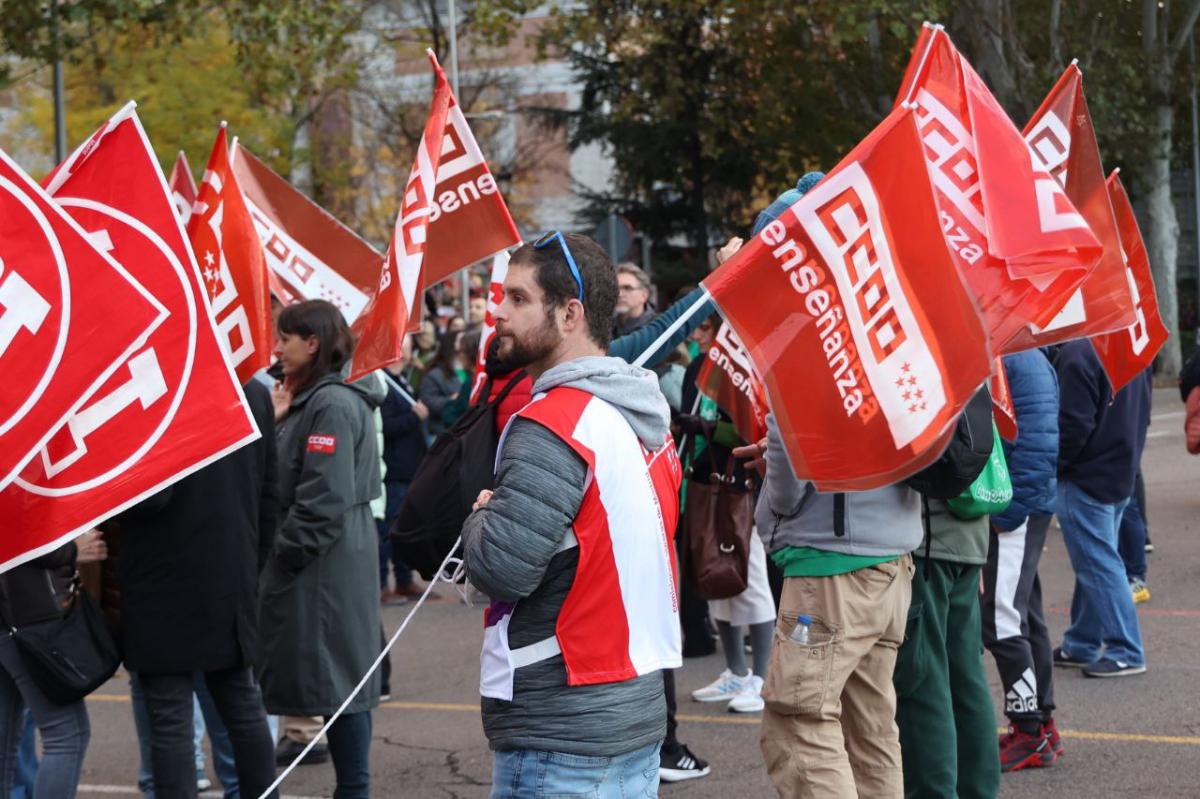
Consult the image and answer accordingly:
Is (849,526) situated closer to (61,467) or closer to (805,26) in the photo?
(61,467)

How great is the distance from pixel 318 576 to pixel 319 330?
0.87 meters

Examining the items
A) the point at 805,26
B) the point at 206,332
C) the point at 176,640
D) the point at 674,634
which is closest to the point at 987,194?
the point at 674,634

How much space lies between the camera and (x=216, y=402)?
12.9 feet

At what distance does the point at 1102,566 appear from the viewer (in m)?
7.50

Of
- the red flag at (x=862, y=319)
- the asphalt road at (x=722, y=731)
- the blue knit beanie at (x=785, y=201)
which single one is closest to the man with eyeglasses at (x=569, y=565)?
the red flag at (x=862, y=319)

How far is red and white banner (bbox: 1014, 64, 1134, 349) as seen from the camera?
4.82 meters

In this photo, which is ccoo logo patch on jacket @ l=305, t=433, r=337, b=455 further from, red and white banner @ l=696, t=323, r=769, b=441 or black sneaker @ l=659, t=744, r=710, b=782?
black sneaker @ l=659, t=744, r=710, b=782

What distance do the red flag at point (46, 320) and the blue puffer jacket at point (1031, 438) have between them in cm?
333

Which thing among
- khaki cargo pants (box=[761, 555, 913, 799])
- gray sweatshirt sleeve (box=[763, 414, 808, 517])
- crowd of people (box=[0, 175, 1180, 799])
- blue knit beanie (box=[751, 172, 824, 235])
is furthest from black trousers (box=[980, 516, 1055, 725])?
blue knit beanie (box=[751, 172, 824, 235])

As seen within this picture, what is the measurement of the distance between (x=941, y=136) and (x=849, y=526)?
1.15 meters

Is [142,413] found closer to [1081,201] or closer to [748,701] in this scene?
[1081,201]

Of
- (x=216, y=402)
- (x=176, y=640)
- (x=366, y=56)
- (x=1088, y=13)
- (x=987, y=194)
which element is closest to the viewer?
(x=216, y=402)

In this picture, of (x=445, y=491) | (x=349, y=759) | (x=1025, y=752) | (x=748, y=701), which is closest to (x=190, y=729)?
(x=349, y=759)

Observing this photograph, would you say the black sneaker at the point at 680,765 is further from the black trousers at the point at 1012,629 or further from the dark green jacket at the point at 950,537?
the dark green jacket at the point at 950,537
